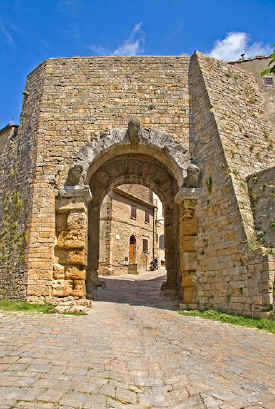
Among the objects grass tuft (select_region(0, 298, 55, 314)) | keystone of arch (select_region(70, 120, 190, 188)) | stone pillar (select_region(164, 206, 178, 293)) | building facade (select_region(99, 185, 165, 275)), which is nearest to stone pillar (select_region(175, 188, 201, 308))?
keystone of arch (select_region(70, 120, 190, 188))

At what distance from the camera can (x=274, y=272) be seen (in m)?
6.01

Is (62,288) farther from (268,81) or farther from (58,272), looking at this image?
(268,81)

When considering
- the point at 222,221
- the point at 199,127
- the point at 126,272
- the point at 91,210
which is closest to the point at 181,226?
the point at 222,221

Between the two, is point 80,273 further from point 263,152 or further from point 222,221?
point 263,152

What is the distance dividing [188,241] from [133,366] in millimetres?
5167

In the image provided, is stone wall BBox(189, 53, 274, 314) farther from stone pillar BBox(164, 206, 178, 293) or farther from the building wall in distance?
the building wall in distance

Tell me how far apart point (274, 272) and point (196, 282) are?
93.6 inches

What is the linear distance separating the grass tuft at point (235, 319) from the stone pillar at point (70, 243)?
2711mm

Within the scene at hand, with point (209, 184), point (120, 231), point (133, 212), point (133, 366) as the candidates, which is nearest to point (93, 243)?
point (209, 184)

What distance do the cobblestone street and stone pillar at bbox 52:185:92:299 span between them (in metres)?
1.98

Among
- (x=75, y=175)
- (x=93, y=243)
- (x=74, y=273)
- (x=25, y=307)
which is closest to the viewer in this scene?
(x=25, y=307)

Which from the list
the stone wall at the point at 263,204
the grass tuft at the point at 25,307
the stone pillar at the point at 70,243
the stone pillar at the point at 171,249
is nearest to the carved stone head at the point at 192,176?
the stone wall at the point at 263,204

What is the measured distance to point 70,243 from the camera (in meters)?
8.03

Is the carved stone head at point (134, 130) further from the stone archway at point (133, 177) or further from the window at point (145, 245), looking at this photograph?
the window at point (145, 245)
